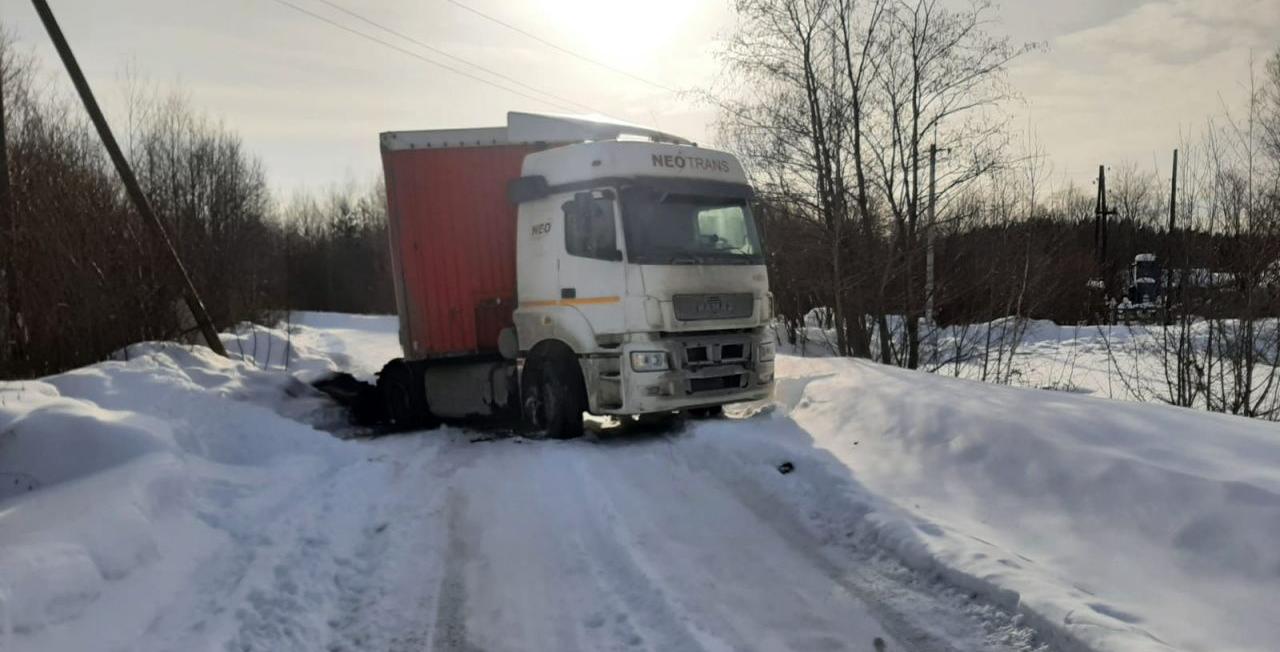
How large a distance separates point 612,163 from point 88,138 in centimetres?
1272

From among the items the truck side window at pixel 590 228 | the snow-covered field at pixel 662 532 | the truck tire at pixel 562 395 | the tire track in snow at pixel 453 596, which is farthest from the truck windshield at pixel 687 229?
the tire track in snow at pixel 453 596

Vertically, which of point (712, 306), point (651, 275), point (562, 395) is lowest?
point (562, 395)

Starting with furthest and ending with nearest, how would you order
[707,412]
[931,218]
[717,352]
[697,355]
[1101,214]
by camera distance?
1. [1101,214]
2. [931,218]
3. [707,412]
4. [717,352]
5. [697,355]

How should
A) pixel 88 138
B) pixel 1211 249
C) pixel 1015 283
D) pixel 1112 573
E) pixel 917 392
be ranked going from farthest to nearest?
pixel 88 138, pixel 1015 283, pixel 1211 249, pixel 917 392, pixel 1112 573

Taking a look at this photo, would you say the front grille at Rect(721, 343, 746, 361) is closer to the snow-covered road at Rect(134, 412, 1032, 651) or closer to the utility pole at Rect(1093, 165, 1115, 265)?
the snow-covered road at Rect(134, 412, 1032, 651)

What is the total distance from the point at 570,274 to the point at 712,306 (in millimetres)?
1720

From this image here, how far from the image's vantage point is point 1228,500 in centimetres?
431

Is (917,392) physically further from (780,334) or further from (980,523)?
(780,334)

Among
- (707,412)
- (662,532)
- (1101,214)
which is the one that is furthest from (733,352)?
(1101,214)

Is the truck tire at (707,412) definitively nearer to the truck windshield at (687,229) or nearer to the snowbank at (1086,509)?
the truck windshield at (687,229)

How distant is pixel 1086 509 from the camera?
4910 mm

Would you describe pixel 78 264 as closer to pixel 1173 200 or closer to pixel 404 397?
pixel 404 397

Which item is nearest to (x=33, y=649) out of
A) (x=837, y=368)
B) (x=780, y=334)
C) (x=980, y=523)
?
(x=980, y=523)

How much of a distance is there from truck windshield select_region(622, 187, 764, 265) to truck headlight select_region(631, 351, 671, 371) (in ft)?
3.29
